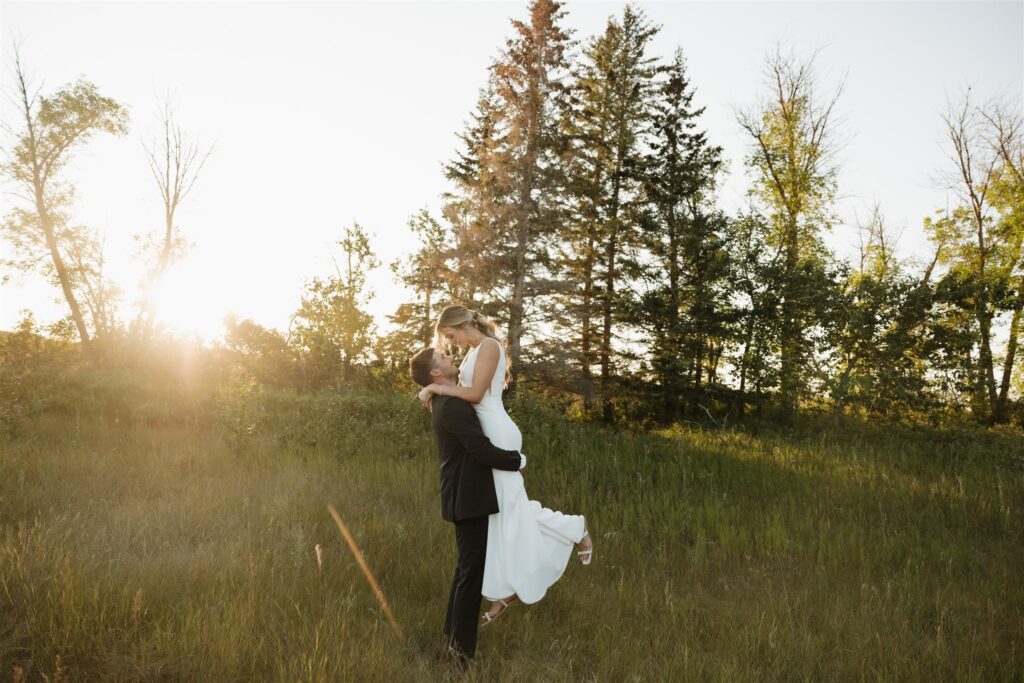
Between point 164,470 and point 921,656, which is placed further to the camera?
point 164,470

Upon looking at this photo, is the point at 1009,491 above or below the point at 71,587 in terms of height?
above

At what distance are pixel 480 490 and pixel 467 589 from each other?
2.11 ft

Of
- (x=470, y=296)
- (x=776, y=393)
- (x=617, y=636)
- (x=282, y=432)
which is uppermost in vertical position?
(x=470, y=296)

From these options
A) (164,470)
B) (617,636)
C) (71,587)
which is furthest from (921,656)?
(164,470)

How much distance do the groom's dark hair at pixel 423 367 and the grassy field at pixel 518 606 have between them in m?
1.62

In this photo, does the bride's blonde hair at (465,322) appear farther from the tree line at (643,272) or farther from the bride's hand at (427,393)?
the tree line at (643,272)

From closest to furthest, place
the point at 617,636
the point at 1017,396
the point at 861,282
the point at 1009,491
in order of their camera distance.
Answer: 1. the point at 617,636
2. the point at 1009,491
3. the point at 861,282
4. the point at 1017,396

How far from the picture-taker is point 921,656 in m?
3.83

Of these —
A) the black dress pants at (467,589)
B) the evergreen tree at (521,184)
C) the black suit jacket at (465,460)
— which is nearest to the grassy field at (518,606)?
the black dress pants at (467,589)

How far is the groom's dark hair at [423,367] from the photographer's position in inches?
146

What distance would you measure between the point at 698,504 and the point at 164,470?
7584 millimetres

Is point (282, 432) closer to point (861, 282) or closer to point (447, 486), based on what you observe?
point (447, 486)

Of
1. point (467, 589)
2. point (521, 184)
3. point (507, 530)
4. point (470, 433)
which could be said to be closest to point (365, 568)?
point (467, 589)

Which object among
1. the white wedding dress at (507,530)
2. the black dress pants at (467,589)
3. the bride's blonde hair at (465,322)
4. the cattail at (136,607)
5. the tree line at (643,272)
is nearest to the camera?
the cattail at (136,607)
